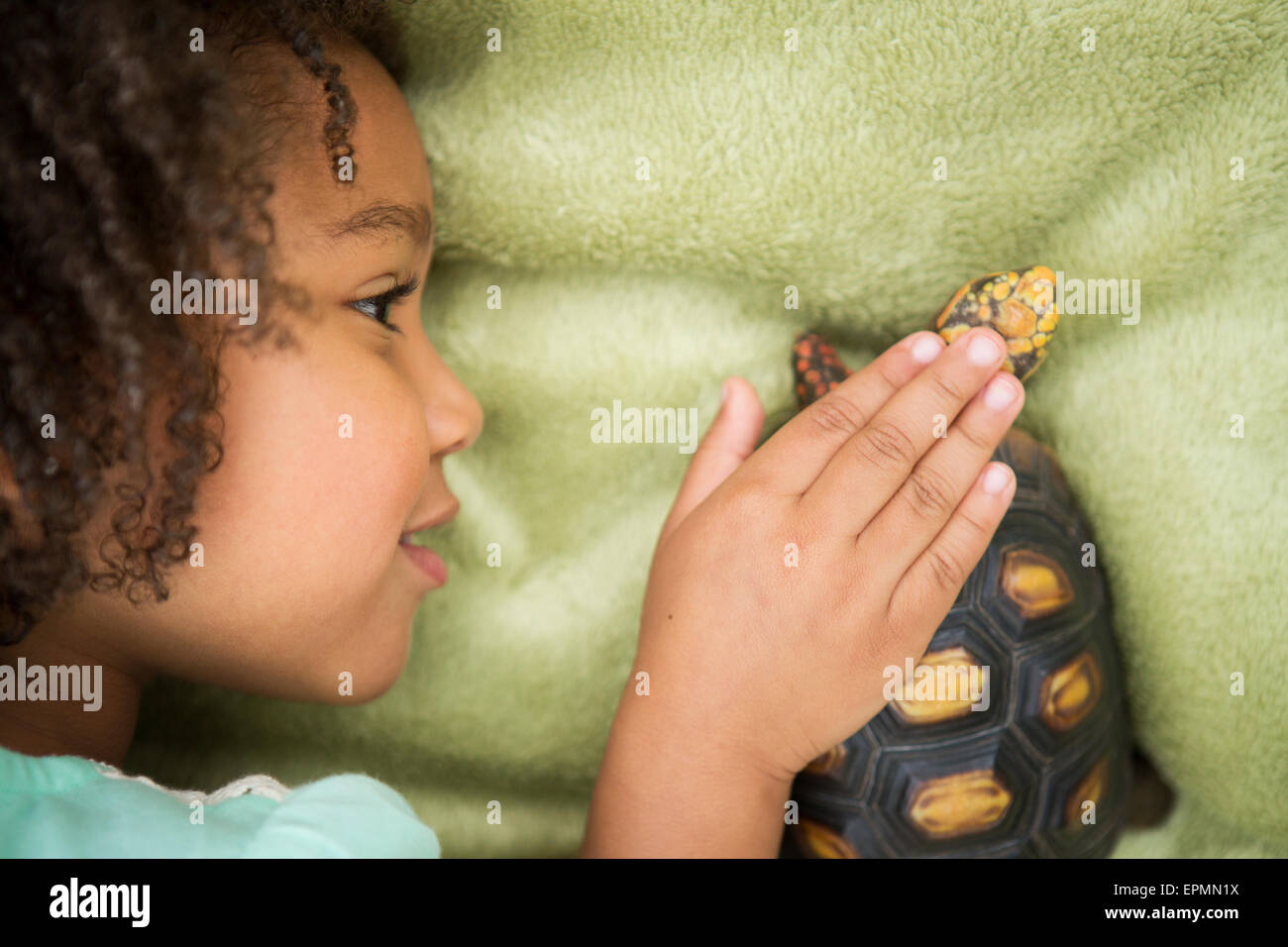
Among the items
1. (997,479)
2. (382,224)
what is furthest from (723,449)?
(382,224)

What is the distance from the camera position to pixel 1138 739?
2.70 feet

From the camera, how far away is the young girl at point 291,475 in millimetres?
539

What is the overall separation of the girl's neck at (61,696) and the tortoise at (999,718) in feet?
1.89

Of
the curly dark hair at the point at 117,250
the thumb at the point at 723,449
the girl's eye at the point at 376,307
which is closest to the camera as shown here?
the curly dark hair at the point at 117,250

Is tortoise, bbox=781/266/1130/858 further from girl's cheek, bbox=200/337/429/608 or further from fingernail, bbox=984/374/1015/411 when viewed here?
girl's cheek, bbox=200/337/429/608

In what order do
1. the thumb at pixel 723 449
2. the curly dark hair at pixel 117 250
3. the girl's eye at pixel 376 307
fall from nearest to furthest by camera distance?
1. the curly dark hair at pixel 117 250
2. the girl's eye at pixel 376 307
3. the thumb at pixel 723 449

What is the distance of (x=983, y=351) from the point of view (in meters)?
0.67

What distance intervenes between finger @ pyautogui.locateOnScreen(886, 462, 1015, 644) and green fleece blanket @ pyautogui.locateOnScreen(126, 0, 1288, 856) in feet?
0.51

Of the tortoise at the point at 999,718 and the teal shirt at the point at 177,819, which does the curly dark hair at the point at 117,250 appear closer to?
the teal shirt at the point at 177,819

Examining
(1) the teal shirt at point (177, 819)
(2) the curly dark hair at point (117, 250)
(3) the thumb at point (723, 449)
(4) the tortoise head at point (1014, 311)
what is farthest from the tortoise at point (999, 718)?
(2) the curly dark hair at point (117, 250)

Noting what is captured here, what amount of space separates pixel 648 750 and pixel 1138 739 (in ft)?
1.52

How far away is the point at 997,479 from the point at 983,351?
96mm

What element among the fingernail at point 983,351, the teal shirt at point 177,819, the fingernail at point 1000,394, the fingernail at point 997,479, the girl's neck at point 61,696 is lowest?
the teal shirt at point 177,819

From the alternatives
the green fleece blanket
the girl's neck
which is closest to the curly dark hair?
the girl's neck
